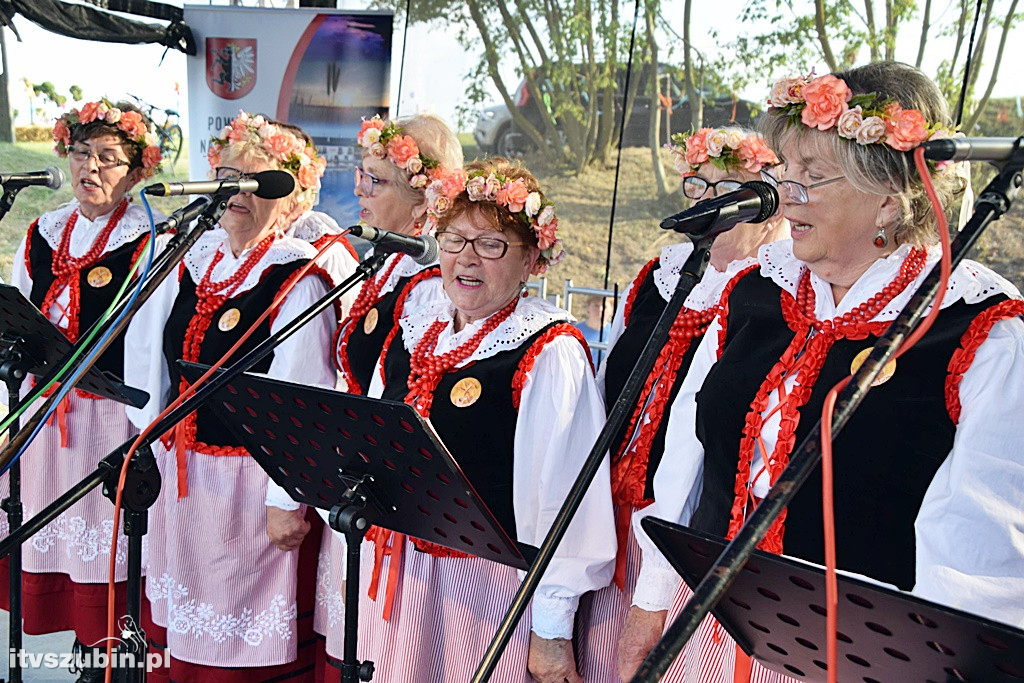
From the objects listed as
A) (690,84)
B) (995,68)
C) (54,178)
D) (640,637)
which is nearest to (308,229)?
(54,178)

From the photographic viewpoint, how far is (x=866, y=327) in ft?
5.65

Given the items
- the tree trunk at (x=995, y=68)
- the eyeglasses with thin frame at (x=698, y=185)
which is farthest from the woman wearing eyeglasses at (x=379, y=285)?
the tree trunk at (x=995, y=68)

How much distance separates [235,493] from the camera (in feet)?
10.1

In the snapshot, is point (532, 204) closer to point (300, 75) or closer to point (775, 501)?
point (775, 501)

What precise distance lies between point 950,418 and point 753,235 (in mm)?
1108

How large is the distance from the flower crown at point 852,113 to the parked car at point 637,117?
153 inches

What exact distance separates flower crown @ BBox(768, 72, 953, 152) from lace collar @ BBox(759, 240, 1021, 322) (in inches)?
7.8

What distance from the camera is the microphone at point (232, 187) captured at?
2040 millimetres

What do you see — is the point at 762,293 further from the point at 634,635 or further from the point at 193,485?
the point at 193,485

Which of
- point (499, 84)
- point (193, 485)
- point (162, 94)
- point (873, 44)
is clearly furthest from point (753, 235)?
point (162, 94)

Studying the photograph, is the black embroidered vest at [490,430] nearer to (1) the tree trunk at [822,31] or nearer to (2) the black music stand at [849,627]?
(2) the black music stand at [849,627]

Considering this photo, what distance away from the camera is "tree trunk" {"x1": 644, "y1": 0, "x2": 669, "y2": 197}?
5855mm

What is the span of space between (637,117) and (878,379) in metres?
4.58

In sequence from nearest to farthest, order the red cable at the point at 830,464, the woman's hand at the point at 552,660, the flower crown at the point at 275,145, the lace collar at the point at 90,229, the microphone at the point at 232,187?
the red cable at the point at 830,464
the microphone at the point at 232,187
the woman's hand at the point at 552,660
the flower crown at the point at 275,145
the lace collar at the point at 90,229
